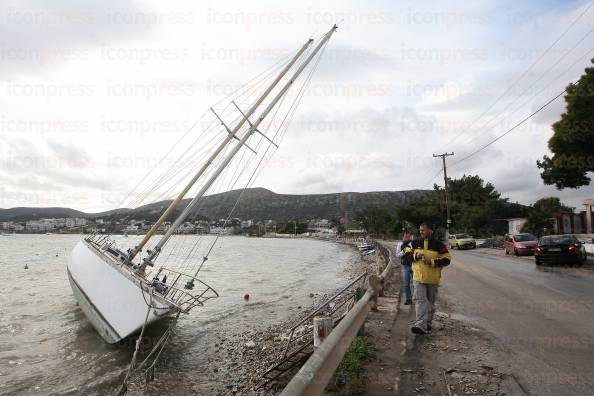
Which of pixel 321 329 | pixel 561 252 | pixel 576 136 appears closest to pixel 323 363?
pixel 321 329

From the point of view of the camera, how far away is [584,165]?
766 inches

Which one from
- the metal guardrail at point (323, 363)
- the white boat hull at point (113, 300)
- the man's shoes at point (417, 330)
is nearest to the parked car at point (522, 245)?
the man's shoes at point (417, 330)

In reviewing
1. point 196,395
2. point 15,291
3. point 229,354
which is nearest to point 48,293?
point 15,291

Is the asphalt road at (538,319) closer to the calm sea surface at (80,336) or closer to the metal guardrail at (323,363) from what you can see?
the metal guardrail at (323,363)

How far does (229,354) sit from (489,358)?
20.4 feet

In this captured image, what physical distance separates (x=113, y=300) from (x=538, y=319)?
9.67 m

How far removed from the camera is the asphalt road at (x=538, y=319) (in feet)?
15.5

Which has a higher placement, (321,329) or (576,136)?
(576,136)

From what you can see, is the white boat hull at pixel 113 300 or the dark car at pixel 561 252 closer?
the white boat hull at pixel 113 300

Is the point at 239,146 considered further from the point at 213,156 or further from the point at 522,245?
the point at 522,245

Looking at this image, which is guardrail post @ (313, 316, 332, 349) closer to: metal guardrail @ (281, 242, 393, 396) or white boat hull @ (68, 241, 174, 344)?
metal guardrail @ (281, 242, 393, 396)

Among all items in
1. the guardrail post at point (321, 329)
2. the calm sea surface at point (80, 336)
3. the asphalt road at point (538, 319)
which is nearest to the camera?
the asphalt road at point (538, 319)

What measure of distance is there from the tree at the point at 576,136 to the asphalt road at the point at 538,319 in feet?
21.3

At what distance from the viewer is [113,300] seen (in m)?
10.4
